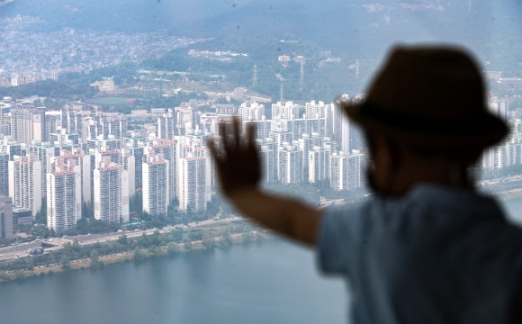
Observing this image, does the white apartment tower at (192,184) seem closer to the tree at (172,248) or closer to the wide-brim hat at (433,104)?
the tree at (172,248)

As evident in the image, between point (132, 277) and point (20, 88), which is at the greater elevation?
point (20, 88)

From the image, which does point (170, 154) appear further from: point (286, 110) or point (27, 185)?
point (27, 185)

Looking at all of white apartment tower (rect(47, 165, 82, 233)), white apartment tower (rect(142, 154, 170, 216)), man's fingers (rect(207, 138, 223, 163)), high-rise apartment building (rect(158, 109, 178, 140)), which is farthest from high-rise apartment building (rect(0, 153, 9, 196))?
man's fingers (rect(207, 138, 223, 163))

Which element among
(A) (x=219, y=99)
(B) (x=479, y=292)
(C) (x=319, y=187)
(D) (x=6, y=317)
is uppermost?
(A) (x=219, y=99)

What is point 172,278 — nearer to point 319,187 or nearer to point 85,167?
point 85,167

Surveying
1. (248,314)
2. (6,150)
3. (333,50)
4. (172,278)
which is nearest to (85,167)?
(6,150)

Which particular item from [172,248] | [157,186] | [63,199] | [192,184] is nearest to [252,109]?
[192,184]

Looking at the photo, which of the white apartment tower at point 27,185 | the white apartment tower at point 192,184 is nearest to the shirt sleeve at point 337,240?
the white apartment tower at point 192,184

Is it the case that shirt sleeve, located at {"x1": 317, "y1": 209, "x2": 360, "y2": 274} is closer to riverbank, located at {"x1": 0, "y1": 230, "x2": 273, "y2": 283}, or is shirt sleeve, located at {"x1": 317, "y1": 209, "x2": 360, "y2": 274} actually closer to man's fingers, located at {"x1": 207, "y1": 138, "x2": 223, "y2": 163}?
man's fingers, located at {"x1": 207, "y1": 138, "x2": 223, "y2": 163}
